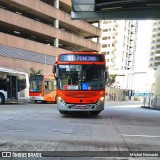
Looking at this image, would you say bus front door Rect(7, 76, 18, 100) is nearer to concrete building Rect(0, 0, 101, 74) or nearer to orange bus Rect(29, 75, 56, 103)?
orange bus Rect(29, 75, 56, 103)

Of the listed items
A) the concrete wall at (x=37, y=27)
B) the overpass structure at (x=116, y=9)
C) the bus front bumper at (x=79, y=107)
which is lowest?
the bus front bumper at (x=79, y=107)

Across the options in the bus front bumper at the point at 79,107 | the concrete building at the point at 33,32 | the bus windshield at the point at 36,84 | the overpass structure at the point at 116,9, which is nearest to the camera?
the bus front bumper at the point at 79,107

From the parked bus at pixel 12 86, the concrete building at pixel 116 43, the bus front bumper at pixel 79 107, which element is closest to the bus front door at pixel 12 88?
the parked bus at pixel 12 86

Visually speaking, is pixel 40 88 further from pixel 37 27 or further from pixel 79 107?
pixel 37 27

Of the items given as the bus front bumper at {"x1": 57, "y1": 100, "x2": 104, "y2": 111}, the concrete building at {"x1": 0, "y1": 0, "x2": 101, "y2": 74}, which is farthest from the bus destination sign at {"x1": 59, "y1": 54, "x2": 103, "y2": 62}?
the concrete building at {"x1": 0, "y1": 0, "x2": 101, "y2": 74}

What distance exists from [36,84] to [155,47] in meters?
91.6

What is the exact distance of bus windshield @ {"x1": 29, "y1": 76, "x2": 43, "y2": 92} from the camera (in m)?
32.2

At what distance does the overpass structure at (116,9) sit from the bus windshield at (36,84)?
11.3 metres

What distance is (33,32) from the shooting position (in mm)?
48344

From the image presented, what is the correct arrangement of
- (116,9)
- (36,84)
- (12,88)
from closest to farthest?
(116,9) → (12,88) → (36,84)

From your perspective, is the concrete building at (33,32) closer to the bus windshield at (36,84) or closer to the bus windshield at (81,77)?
the bus windshield at (36,84)

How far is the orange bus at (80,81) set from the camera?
1528cm

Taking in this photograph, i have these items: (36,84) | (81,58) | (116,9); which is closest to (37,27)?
(36,84)

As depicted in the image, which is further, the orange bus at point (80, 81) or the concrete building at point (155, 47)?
the concrete building at point (155, 47)
